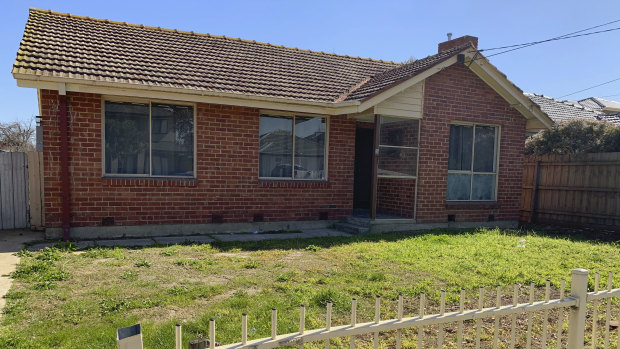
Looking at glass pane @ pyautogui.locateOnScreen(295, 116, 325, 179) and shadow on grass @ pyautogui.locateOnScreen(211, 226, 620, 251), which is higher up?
glass pane @ pyautogui.locateOnScreen(295, 116, 325, 179)

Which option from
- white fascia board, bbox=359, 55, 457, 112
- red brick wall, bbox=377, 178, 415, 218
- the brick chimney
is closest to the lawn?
red brick wall, bbox=377, 178, 415, 218

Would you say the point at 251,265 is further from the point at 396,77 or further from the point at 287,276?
the point at 396,77

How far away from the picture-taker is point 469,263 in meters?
6.47

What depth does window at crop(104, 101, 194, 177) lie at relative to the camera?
8273 mm

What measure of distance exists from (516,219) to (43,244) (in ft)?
38.9

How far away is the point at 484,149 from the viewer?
1117 centimetres

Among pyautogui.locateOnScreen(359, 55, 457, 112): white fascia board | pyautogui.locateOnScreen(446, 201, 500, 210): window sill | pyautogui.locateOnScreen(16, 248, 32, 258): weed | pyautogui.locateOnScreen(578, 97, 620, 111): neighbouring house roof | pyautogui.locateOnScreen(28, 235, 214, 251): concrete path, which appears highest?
pyautogui.locateOnScreen(578, 97, 620, 111): neighbouring house roof

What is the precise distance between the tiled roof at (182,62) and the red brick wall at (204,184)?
602 mm

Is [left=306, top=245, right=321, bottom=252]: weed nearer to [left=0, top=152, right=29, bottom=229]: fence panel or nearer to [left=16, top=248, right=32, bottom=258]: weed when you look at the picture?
[left=16, top=248, right=32, bottom=258]: weed

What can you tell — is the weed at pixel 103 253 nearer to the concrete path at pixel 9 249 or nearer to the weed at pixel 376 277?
the concrete path at pixel 9 249

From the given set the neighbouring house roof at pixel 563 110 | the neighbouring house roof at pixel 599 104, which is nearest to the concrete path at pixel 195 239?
the neighbouring house roof at pixel 563 110

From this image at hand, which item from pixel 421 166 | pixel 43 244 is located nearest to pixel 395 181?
pixel 421 166

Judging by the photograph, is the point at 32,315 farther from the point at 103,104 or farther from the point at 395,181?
the point at 395,181

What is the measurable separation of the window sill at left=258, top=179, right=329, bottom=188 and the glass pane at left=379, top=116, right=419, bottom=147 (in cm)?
189
